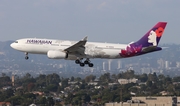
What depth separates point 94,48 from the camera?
8888 cm

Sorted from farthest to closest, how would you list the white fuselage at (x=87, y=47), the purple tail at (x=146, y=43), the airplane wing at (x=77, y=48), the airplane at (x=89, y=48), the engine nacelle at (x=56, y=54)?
the purple tail at (x=146, y=43), the white fuselage at (x=87, y=47), the airplane at (x=89, y=48), the engine nacelle at (x=56, y=54), the airplane wing at (x=77, y=48)

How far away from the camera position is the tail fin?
295ft

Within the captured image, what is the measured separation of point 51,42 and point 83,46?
5233mm

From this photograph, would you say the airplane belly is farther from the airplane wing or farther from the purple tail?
the airplane wing

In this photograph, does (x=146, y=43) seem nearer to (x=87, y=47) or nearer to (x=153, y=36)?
(x=153, y=36)

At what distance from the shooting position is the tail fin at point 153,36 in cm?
8994

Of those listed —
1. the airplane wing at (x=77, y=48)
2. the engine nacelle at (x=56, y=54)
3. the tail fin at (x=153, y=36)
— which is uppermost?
the tail fin at (x=153, y=36)

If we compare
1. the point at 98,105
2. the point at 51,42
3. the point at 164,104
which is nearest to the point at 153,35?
the point at 51,42

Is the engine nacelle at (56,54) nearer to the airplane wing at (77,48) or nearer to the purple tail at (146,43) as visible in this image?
the airplane wing at (77,48)

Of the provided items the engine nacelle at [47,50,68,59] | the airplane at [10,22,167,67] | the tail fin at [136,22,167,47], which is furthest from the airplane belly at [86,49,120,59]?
the engine nacelle at [47,50,68,59]

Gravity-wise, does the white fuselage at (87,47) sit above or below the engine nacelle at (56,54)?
above

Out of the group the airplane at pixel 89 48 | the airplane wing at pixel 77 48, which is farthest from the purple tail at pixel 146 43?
the airplane wing at pixel 77 48

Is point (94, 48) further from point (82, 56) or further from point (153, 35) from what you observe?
point (153, 35)

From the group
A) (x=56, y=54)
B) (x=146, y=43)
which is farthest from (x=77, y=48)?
(x=146, y=43)
